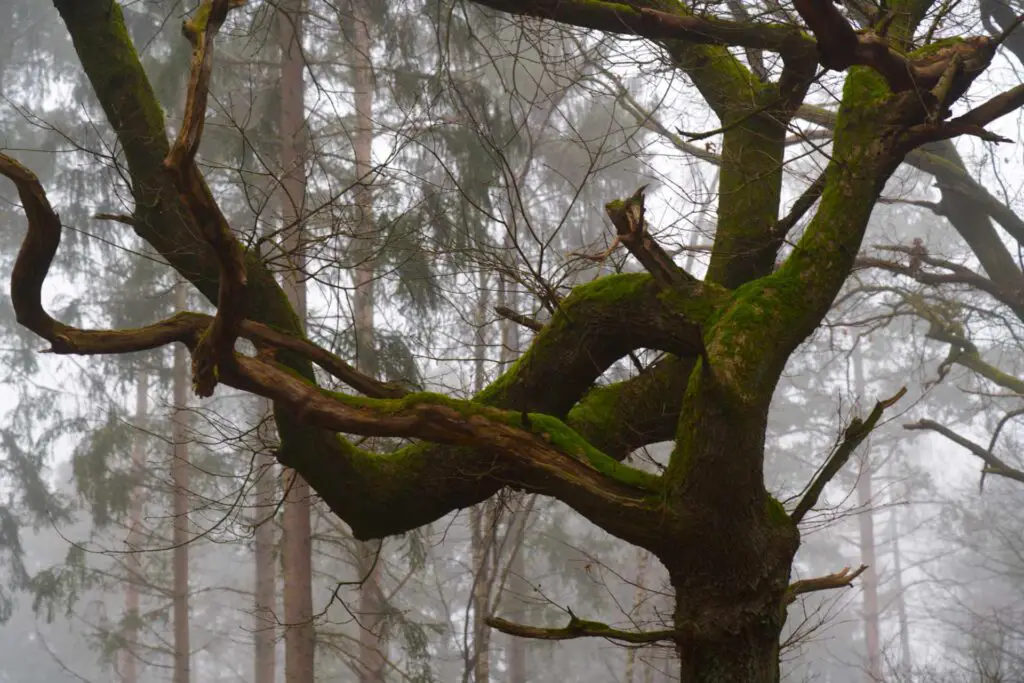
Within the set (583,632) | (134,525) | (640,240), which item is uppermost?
(134,525)

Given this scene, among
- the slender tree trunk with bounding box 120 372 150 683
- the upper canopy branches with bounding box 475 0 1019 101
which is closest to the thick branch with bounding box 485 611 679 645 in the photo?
the upper canopy branches with bounding box 475 0 1019 101

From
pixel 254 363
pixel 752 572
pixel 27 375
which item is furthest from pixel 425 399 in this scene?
pixel 27 375

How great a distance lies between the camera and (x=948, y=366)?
8.90 m

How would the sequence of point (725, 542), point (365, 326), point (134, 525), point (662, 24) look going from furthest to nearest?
point (134, 525) < point (365, 326) < point (662, 24) < point (725, 542)

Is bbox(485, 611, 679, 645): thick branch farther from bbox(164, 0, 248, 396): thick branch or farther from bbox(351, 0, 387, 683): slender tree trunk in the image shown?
bbox(351, 0, 387, 683): slender tree trunk

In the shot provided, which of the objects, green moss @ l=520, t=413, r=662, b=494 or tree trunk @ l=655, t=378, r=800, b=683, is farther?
green moss @ l=520, t=413, r=662, b=494

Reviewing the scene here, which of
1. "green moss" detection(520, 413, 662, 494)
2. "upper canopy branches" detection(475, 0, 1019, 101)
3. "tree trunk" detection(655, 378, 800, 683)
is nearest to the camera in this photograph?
"upper canopy branches" detection(475, 0, 1019, 101)

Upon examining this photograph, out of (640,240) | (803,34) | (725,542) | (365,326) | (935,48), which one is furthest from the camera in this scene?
(365,326)

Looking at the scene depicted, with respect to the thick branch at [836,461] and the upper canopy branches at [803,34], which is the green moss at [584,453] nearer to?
the thick branch at [836,461]

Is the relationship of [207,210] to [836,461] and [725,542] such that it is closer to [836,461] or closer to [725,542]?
[725,542]

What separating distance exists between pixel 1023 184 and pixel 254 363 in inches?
275

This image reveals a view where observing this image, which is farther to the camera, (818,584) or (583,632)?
(818,584)

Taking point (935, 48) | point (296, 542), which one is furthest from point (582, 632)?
point (296, 542)

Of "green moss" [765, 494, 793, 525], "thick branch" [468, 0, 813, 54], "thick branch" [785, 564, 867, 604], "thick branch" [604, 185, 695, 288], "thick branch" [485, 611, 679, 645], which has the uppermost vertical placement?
"thick branch" [468, 0, 813, 54]
